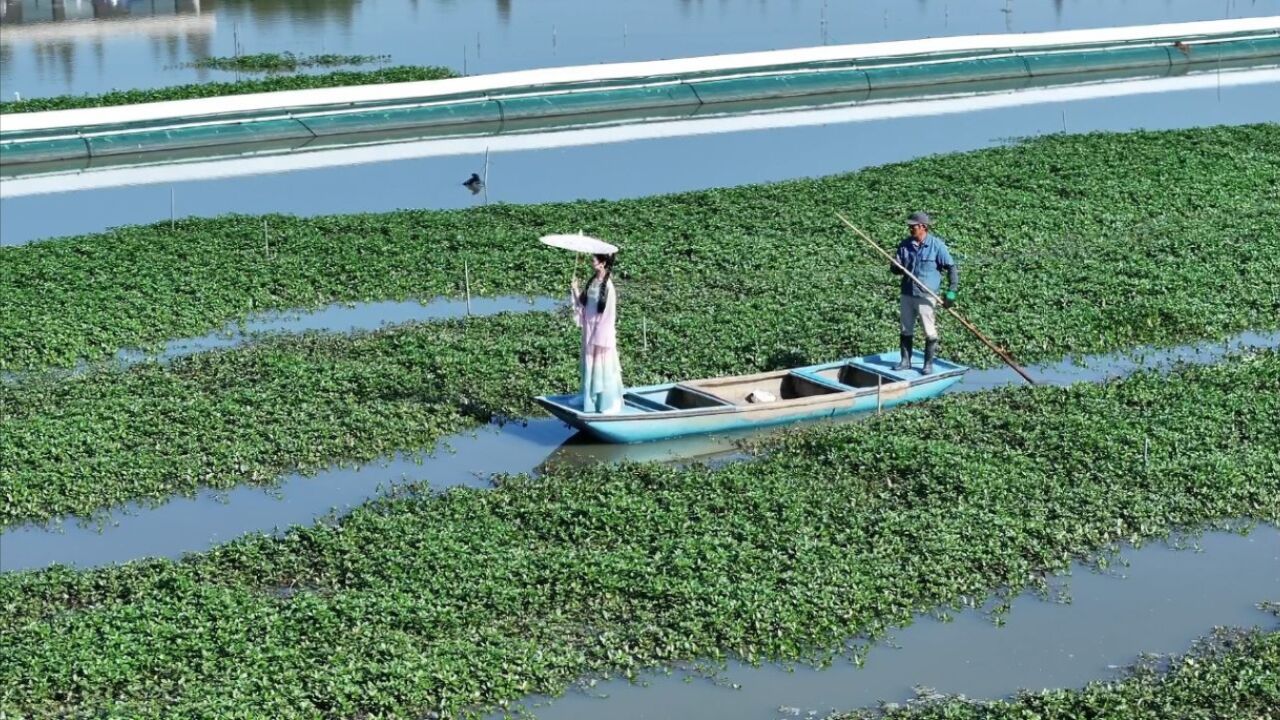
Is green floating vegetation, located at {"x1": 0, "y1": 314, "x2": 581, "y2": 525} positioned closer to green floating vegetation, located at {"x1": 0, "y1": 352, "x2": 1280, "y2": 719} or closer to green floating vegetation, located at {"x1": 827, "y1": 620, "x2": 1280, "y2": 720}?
green floating vegetation, located at {"x1": 0, "y1": 352, "x2": 1280, "y2": 719}

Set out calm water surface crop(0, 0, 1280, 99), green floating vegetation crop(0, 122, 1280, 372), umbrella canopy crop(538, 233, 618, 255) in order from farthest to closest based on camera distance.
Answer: calm water surface crop(0, 0, 1280, 99) → green floating vegetation crop(0, 122, 1280, 372) → umbrella canopy crop(538, 233, 618, 255)

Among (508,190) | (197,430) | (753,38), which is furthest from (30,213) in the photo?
(753,38)

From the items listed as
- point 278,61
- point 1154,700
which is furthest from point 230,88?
point 1154,700

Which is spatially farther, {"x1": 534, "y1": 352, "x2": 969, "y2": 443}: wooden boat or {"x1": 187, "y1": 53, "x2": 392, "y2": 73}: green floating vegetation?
{"x1": 187, "y1": 53, "x2": 392, "y2": 73}: green floating vegetation

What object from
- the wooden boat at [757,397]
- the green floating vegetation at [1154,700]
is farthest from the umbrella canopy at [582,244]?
the green floating vegetation at [1154,700]

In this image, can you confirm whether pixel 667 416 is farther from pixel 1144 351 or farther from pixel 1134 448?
pixel 1144 351

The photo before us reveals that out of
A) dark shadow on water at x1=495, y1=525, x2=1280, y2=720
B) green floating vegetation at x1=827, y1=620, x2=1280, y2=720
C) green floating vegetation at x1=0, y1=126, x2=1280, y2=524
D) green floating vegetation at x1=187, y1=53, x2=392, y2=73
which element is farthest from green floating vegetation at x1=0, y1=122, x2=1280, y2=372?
green floating vegetation at x1=187, y1=53, x2=392, y2=73
